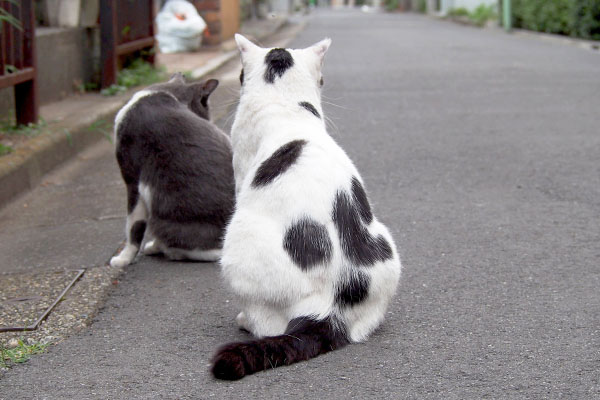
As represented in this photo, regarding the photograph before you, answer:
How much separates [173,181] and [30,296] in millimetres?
897

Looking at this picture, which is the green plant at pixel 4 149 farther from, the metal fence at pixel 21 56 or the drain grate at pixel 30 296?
the drain grate at pixel 30 296

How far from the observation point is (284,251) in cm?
292

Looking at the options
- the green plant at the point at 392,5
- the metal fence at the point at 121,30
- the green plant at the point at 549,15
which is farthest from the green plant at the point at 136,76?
the green plant at the point at 392,5

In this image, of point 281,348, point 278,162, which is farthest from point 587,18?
point 281,348

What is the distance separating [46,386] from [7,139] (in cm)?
379

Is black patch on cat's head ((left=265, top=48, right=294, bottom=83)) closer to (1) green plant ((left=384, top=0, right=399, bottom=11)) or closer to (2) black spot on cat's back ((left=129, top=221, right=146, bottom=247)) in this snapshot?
(2) black spot on cat's back ((left=129, top=221, right=146, bottom=247))

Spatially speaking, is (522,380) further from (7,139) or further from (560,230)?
(7,139)

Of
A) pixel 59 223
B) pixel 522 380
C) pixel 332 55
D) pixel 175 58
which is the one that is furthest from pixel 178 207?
pixel 332 55

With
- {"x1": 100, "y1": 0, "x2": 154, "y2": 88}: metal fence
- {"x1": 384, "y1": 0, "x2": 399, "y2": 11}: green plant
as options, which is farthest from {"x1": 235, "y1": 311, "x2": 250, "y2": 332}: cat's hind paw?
{"x1": 384, "y1": 0, "x2": 399, "y2": 11}: green plant

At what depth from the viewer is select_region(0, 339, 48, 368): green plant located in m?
3.07

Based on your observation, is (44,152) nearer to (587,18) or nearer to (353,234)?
(353,234)

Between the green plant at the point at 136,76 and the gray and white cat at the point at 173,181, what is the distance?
441cm

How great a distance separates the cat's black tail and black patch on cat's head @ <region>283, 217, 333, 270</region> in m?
0.21

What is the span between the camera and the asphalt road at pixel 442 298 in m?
2.80
